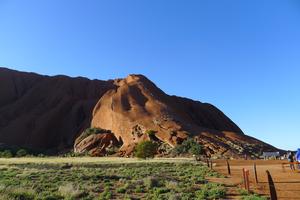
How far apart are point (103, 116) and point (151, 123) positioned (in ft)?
59.4

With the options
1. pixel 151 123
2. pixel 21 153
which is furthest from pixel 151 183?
pixel 21 153

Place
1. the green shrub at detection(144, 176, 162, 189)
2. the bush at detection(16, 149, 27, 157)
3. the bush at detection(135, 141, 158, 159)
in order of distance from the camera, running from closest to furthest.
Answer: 1. the green shrub at detection(144, 176, 162, 189)
2. the bush at detection(135, 141, 158, 159)
3. the bush at detection(16, 149, 27, 157)

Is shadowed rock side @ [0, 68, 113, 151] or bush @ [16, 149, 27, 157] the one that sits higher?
shadowed rock side @ [0, 68, 113, 151]

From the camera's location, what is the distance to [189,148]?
67.2 meters

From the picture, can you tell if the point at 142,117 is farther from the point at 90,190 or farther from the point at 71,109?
the point at 90,190

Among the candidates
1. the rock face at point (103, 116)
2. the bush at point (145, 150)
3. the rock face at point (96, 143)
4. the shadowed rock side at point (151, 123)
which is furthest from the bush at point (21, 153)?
the bush at point (145, 150)

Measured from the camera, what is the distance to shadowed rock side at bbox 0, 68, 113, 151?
98688 mm

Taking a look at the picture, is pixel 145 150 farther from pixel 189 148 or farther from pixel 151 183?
pixel 151 183

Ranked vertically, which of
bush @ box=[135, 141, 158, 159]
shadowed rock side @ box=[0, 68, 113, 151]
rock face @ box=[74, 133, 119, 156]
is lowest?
bush @ box=[135, 141, 158, 159]

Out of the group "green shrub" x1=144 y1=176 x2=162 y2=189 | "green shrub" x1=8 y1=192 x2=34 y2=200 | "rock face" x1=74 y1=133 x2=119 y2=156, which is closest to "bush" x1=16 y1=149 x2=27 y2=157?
"rock face" x1=74 y1=133 x2=119 y2=156

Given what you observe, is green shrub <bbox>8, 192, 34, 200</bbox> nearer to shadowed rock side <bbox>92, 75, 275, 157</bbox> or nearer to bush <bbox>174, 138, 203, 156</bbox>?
shadowed rock side <bbox>92, 75, 275, 157</bbox>

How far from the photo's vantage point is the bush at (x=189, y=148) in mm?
65319

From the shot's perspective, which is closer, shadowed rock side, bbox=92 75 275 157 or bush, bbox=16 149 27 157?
shadowed rock side, bbox=92 75 275 157

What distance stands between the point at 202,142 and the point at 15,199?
2233 inches
